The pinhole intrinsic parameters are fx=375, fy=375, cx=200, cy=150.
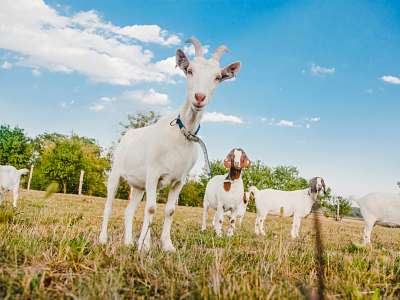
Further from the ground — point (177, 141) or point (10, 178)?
point (177, 141)

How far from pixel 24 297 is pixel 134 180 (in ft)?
12.5

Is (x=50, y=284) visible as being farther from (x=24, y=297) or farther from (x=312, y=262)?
(x=312, y=262)

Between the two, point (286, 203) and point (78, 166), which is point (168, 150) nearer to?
point (286, 203)

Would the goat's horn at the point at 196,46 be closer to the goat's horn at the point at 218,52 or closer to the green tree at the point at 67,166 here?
the goat's horn at the point at 218,52

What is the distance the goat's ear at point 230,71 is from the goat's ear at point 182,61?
51 centimetres

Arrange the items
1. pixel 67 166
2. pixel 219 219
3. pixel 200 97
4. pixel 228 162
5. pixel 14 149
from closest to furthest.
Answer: pixel 200 97
pixel 219 219
pixel 228 162
pixel 14 149
pixel 67 166

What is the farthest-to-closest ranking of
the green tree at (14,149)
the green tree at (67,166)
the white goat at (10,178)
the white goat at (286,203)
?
the green tree at (67,166) < the green tree at (14,149) < the white goat at (10,178) < the white goat at (286,203)

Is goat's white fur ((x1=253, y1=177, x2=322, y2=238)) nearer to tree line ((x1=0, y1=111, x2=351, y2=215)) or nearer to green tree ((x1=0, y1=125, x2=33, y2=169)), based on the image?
tree line ((x1=0, y1=111, x2=351, y2=215))

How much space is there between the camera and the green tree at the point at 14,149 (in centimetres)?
4530

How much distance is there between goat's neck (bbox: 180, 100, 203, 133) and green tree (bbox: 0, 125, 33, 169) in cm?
4481

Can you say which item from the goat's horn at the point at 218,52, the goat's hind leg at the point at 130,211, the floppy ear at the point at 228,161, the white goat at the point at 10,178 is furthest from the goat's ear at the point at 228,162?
the white goat at the point at 10,178

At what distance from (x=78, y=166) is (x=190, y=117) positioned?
55.4 metres

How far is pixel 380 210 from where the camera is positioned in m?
10.7

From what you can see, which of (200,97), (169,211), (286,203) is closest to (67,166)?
(286,203)
